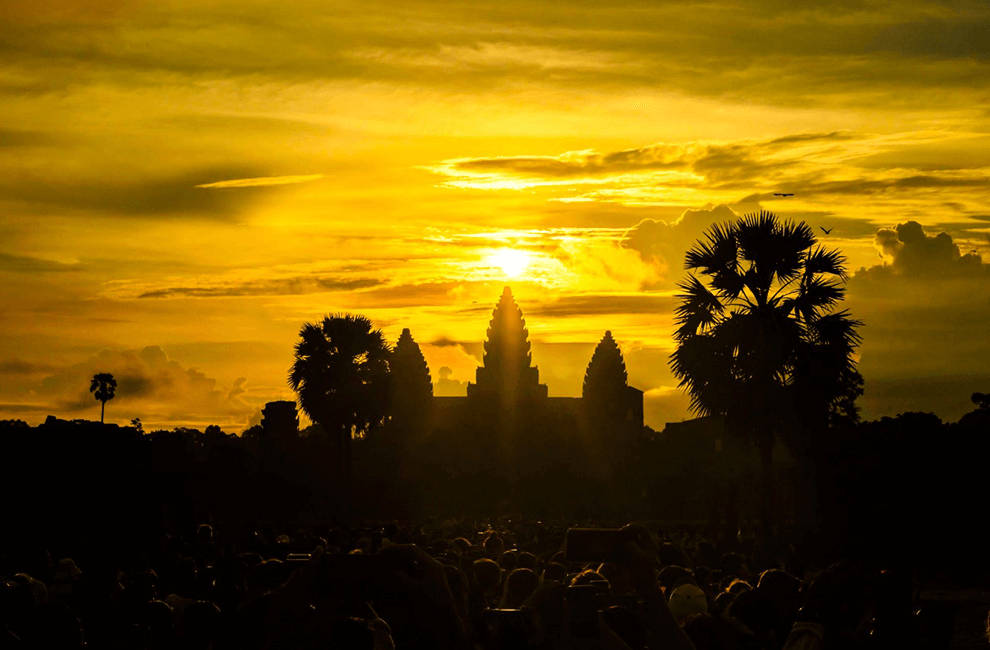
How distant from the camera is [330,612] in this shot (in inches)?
273

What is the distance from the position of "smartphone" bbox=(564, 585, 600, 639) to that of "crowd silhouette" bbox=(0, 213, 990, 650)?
0.04ft

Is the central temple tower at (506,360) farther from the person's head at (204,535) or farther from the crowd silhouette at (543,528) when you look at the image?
the person's head at (204,535)

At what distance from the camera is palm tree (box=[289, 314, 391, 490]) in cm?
6381

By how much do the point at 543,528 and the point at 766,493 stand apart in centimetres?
596

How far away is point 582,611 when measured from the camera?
6891mm

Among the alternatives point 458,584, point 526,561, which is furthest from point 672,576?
point 458,584

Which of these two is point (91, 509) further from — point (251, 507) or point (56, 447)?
point (251, 507)

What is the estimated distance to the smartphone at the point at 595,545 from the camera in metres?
8.99

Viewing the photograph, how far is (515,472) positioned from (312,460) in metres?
17.8

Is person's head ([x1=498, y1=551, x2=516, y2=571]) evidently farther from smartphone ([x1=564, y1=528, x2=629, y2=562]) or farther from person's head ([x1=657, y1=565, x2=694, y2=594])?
smartphone ([x1=564, y1=528, x2=629, y2=562])

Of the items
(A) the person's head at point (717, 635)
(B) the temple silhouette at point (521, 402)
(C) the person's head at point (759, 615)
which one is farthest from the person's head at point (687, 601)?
(B) the temple silhouette at point (521, 402)

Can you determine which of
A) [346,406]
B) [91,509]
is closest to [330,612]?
[91,509]

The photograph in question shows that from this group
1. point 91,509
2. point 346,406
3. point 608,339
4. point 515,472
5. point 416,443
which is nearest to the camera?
point 91,509

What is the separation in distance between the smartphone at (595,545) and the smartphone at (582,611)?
77.3 inches
